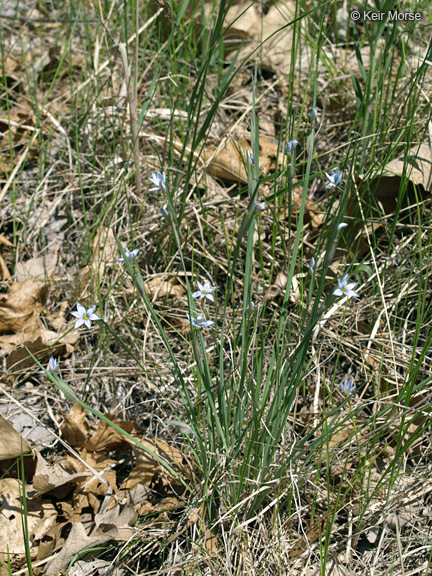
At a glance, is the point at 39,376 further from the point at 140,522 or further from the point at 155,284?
the point at 140,522

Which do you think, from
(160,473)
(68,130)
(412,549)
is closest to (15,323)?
(160,473)

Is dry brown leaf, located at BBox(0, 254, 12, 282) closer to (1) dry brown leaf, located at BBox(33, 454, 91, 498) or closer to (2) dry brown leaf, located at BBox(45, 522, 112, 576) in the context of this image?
(1) dry brown leaf, located at BBox(33, 454, 91, 498)

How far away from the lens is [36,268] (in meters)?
2.48

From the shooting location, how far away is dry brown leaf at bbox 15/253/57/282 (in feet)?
8.00

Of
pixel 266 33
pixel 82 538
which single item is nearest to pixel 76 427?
pixel 82 538

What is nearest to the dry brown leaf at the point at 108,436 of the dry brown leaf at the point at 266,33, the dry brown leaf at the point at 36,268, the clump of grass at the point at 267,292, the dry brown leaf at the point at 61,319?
the clump of grass at the point at 267,292

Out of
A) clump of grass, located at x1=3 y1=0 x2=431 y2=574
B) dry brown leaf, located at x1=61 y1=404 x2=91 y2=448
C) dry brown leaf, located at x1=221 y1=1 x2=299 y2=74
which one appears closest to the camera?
clump of grass, located at x1=3 y1=0 x2=431 y2=574

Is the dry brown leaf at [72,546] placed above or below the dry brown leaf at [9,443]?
below

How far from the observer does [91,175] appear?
253 cm

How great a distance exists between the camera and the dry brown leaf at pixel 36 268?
2.44 m

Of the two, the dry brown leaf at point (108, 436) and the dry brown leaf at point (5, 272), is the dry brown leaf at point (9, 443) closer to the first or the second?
the dry brown leaf at point (108, 436)

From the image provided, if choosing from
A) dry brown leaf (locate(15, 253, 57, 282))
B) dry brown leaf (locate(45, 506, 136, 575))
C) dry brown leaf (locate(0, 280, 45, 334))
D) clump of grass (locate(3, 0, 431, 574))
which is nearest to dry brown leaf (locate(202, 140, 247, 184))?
clump of grass (locate(3, 0, 431, 574))

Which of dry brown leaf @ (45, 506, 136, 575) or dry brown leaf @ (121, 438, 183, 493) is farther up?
dry brown leaf @ (121, 438, 183, 493)

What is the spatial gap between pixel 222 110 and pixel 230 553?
2.15 metres
